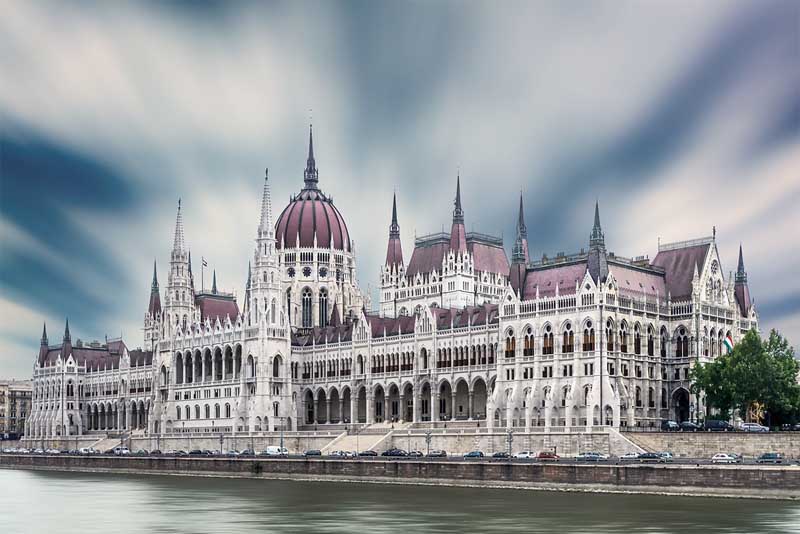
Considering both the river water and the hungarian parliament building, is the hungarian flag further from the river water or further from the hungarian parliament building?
the river water

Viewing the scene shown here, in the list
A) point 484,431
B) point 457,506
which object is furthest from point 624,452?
point 457,506

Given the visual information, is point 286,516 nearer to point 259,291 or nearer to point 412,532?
point 412,532

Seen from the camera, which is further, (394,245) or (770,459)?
(394,245)

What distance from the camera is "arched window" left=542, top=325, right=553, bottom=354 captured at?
5241 inches

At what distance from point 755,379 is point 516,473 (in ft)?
105

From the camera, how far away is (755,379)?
120 metres

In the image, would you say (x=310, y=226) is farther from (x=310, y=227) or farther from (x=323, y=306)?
(x=323, y=306)

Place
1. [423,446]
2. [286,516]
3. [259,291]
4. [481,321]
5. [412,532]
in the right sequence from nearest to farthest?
[412,532] < [286,516] < [423,446] < [481,321] < [259,291]

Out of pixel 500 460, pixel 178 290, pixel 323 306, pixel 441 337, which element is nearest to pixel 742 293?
pixel 441 337

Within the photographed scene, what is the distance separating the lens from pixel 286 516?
78.6 metres

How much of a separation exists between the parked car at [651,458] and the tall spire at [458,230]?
7047 centimetres

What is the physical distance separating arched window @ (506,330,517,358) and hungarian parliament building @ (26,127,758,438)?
0.25 meters

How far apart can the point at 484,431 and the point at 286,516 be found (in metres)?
53.7

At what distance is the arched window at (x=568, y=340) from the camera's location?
13075 centimetres
